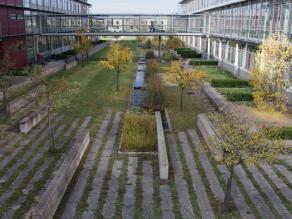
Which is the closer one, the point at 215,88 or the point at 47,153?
the point at 47,153

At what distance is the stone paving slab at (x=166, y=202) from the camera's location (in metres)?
10.0

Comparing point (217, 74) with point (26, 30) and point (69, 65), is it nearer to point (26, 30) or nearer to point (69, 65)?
point (69, 65)

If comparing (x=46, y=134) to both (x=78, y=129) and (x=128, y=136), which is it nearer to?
(x=78, y=129)

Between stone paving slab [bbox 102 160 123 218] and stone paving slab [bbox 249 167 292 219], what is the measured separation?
5.05 m

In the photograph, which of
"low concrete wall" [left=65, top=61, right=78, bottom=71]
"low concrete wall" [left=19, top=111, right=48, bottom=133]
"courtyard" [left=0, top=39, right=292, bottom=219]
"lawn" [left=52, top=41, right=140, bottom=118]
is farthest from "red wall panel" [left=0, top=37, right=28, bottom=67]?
"low concrete wall" [left=19, top=111, right=48, bottom=133]

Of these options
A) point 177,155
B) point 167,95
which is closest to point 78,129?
point 177,155

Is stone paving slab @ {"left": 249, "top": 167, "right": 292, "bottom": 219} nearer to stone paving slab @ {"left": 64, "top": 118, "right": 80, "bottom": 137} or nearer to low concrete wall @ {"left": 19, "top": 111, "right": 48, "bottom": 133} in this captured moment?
stone paving slab @ {"left": 64, "top": 118, "right": 80, "bottom": 137}

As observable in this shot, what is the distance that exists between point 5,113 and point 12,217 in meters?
11.0

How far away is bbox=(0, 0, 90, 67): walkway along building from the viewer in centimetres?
3494

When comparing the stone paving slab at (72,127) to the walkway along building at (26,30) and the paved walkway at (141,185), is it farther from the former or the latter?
the walkway along building at (26,30)

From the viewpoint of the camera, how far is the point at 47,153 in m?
14.6

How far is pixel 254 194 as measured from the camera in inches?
445

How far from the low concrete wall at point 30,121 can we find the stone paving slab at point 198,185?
7.88m

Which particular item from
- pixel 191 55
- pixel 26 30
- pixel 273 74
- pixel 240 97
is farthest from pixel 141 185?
pixel 191 55
